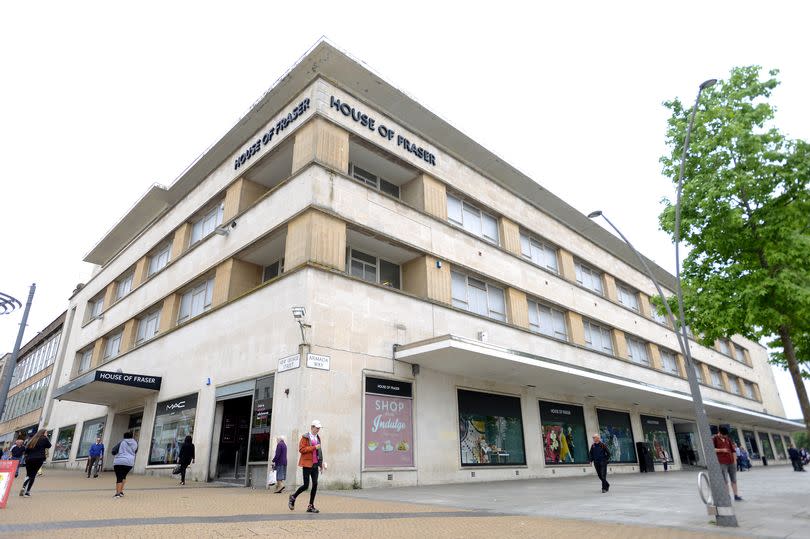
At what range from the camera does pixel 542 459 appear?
20.6 metres

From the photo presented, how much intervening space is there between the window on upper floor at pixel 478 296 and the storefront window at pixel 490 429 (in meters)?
3.63

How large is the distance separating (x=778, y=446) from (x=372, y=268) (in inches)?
2132

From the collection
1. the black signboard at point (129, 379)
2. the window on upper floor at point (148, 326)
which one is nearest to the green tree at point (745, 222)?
the black signboard at point (129, 379)

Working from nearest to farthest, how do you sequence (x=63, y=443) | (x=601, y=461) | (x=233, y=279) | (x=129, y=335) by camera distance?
(x=601, y=461), (x=233, y=279), (x=129, y=335), (x=63, y=443)

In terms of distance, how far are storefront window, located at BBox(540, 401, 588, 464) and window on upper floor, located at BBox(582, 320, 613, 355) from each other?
4862 mm

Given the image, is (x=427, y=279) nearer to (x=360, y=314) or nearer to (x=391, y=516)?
(x=360, y=314)

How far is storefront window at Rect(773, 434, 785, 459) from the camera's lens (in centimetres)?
4891

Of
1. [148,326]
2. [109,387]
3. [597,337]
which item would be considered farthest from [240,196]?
[597,337]

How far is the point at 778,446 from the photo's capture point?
4988 cm

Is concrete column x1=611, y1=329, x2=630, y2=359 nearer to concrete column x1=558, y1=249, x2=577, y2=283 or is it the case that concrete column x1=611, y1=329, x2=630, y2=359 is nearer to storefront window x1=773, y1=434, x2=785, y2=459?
concrete column x1=558, y1=249, x2=577, y2=283

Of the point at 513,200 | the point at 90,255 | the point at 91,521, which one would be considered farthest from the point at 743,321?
the point at 90,255

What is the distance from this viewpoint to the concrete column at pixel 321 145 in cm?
1700

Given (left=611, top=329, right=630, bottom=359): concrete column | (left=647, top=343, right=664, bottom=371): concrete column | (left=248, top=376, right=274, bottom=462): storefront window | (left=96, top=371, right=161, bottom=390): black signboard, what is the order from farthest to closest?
1. (left=647, top=343, right=664, bottom=371): concrete column
2. (left=611, top=329, right=630, bottom=359): concrete column
3. (left=96, top=371, right=161, bottom=390): black signboard
4. (left=248, top=376, right=274, bottom=462): storefront window

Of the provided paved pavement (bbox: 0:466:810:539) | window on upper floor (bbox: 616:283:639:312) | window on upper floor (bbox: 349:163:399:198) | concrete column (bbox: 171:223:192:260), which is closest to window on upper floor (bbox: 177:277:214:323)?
concrete column (bbox: 171:223:192:260)
